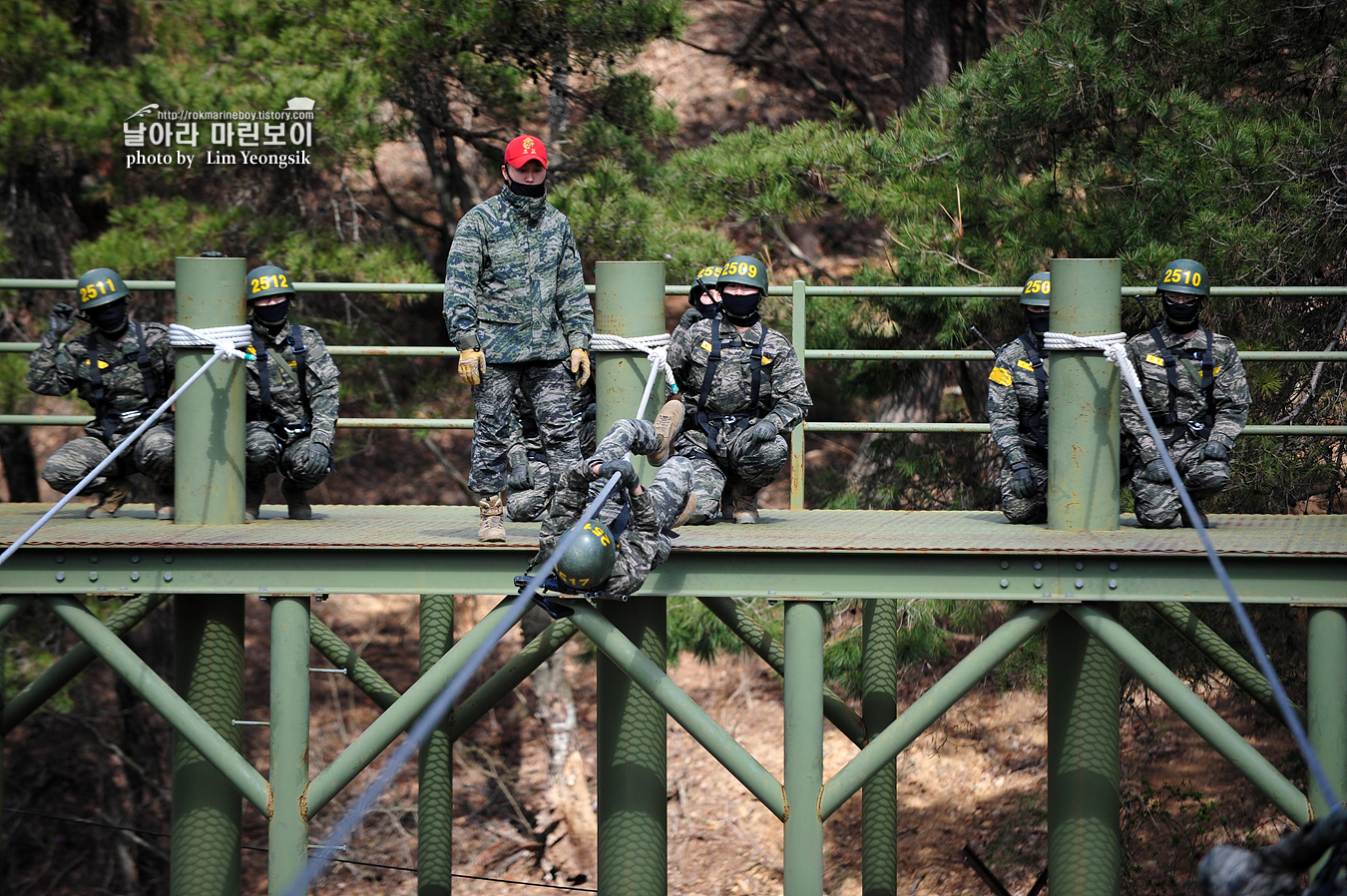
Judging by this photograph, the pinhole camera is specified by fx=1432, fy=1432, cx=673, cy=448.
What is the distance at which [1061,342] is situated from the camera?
18.4ft

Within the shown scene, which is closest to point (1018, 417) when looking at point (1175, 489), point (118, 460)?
point (1175, 489)

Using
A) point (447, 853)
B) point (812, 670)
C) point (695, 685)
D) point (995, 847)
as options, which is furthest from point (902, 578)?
point (695, 685)

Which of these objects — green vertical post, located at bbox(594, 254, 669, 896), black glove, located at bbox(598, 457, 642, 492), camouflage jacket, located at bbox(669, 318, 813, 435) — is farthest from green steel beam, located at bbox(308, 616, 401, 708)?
black glove, located at bbox(598, 457, 642, 492)

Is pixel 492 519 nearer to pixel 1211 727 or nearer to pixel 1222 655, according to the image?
pixel 1211 727

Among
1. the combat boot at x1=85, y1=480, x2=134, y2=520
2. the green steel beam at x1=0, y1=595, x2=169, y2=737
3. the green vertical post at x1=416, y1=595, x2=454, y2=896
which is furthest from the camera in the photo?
the green vertical post at x1=416, y1=595, x2=454, y2=896

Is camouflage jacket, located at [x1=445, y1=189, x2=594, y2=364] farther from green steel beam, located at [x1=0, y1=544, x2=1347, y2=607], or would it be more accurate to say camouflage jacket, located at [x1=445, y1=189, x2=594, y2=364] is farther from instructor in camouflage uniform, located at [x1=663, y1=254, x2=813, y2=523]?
green steel beam, located at [x1=0, y1=544, x2=1347, y2=607]

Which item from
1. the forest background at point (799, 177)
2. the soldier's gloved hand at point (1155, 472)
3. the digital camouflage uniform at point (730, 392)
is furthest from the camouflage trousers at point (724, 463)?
the forest background at point (799, 177)

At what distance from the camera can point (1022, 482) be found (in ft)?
20.5

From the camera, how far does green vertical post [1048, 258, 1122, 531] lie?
5.61 m

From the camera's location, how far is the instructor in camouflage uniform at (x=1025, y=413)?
6.27 metres

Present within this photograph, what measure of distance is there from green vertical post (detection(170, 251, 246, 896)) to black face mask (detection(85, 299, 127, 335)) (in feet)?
2.20

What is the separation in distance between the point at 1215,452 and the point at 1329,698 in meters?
1.30

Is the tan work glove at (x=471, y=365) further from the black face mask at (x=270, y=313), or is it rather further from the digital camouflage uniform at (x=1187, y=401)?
the digital camouflage uniform at (x=1187, y=401)

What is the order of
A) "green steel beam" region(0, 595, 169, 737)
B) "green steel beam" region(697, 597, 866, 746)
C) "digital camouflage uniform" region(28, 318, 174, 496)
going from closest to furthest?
"digital camouflage uniform" region(28, 318, 174, 496), "green steel beam" region(0, 595, 169, 737), "green steel beam" region(697, 597, 866, 746)
